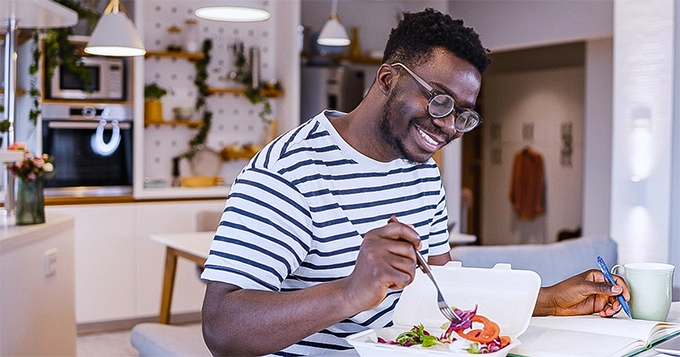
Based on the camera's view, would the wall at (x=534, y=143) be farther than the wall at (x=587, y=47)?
Yes

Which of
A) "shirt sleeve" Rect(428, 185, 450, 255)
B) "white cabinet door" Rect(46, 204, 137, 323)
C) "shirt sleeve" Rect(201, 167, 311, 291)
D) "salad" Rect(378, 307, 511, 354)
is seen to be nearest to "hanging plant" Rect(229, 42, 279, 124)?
"white cabinet door" Rect(46, 204, 137, 323)

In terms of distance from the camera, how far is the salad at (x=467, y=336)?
4.02 ft

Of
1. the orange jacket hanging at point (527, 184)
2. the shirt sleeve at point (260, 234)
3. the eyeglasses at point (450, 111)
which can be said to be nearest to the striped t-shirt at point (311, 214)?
the shirt sleeve at point (260, 234)

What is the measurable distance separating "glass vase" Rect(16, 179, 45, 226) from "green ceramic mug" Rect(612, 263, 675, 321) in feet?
7.76

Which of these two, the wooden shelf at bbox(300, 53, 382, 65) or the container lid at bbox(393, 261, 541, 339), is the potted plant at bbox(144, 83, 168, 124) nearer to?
the wooden shelf at bbox(300, 53, 382, 65)

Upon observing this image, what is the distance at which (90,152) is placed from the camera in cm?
548

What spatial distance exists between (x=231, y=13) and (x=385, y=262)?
2.57 meters

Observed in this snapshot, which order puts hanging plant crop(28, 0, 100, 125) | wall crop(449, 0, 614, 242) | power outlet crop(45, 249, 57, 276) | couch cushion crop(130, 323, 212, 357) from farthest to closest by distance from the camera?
wall crop(449, 0, 614, 242), hanging plant crop(28, 0, 100, 125), power outlet crop(45, 249, 57, 276), couch cushion crop(130, 323, 212, 357)

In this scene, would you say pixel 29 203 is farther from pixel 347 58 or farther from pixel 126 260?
pixel 347 58

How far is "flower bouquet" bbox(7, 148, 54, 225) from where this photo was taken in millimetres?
3143

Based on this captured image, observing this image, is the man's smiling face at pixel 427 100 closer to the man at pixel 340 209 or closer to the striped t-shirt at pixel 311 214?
the man at pixel 340 209

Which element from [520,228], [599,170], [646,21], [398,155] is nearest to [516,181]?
[520,228]

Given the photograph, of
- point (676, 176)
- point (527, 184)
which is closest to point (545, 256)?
point (676, 176)

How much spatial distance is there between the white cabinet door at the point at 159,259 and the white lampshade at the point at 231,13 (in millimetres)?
2272
